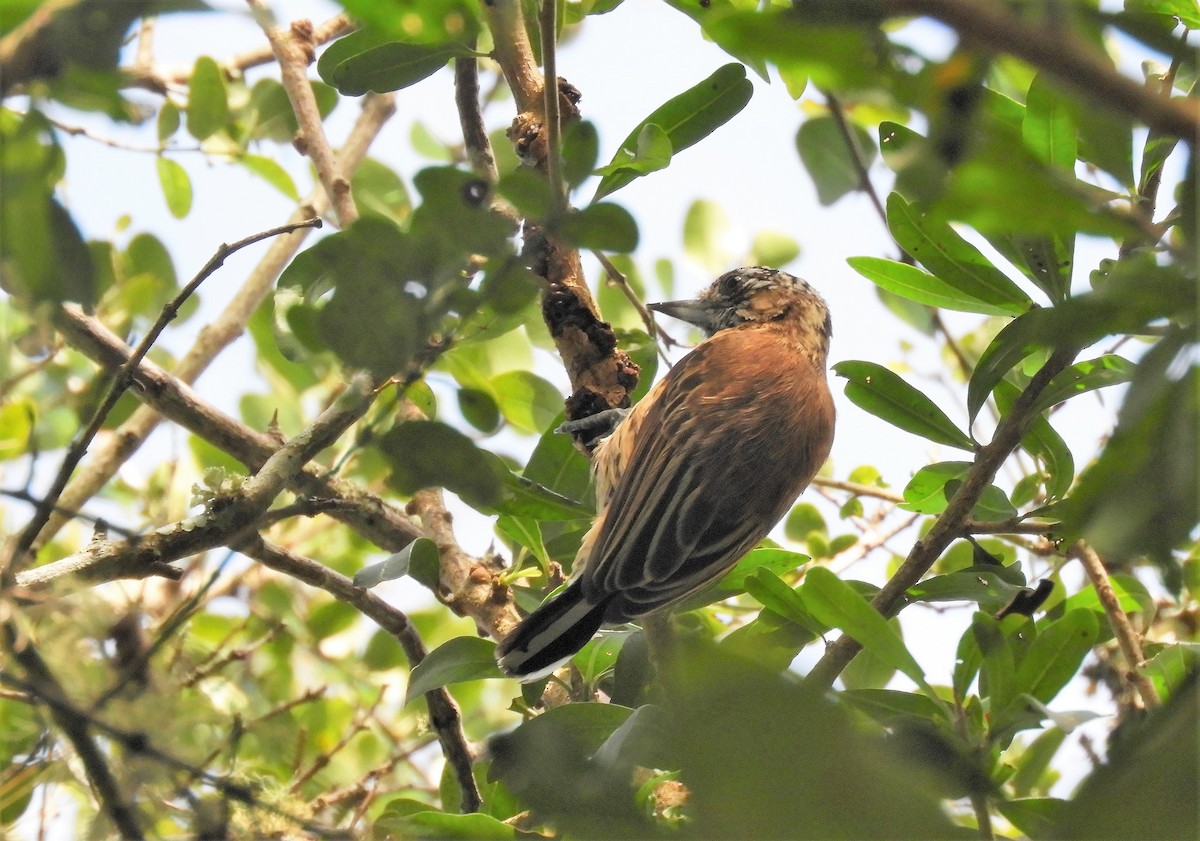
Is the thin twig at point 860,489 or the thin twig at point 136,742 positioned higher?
the thin twig at point 860,489

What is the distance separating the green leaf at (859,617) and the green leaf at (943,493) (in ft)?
2.21

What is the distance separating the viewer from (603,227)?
40.1 inches

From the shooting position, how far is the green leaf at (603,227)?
1016 mm

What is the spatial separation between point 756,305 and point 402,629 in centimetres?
231

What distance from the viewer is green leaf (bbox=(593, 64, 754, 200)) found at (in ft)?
7.54

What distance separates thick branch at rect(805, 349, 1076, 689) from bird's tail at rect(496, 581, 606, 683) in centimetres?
62

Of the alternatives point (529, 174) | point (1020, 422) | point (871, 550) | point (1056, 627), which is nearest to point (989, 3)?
point (529, 174)

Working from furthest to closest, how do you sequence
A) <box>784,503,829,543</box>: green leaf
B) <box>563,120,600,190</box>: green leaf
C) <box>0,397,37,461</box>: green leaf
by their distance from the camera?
<box>784,503,829,543</box>: green leaf
<box>0,397,37,461</box>: green leaf
<box>563,120,600,190</box>: green leaf

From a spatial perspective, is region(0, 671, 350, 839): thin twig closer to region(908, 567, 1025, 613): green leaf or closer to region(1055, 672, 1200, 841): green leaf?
region(1055, 672, 1200, 841): green leaf

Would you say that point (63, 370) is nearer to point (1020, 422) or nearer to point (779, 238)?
point (779, 238)

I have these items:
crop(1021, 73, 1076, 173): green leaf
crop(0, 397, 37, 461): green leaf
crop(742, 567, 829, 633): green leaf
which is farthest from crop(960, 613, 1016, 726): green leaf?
crop(0, 397, 37, 461): green leaf

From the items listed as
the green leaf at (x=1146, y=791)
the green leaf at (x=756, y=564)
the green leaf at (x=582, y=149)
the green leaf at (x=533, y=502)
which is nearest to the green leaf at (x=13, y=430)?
the green leaf at (x=533, y=502)

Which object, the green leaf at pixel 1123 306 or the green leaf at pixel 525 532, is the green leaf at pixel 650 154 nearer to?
the green leaf at pixel 525 532

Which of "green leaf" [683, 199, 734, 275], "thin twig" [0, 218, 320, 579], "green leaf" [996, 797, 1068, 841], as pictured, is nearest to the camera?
"thin twig" [0, 218, 320, 579]
